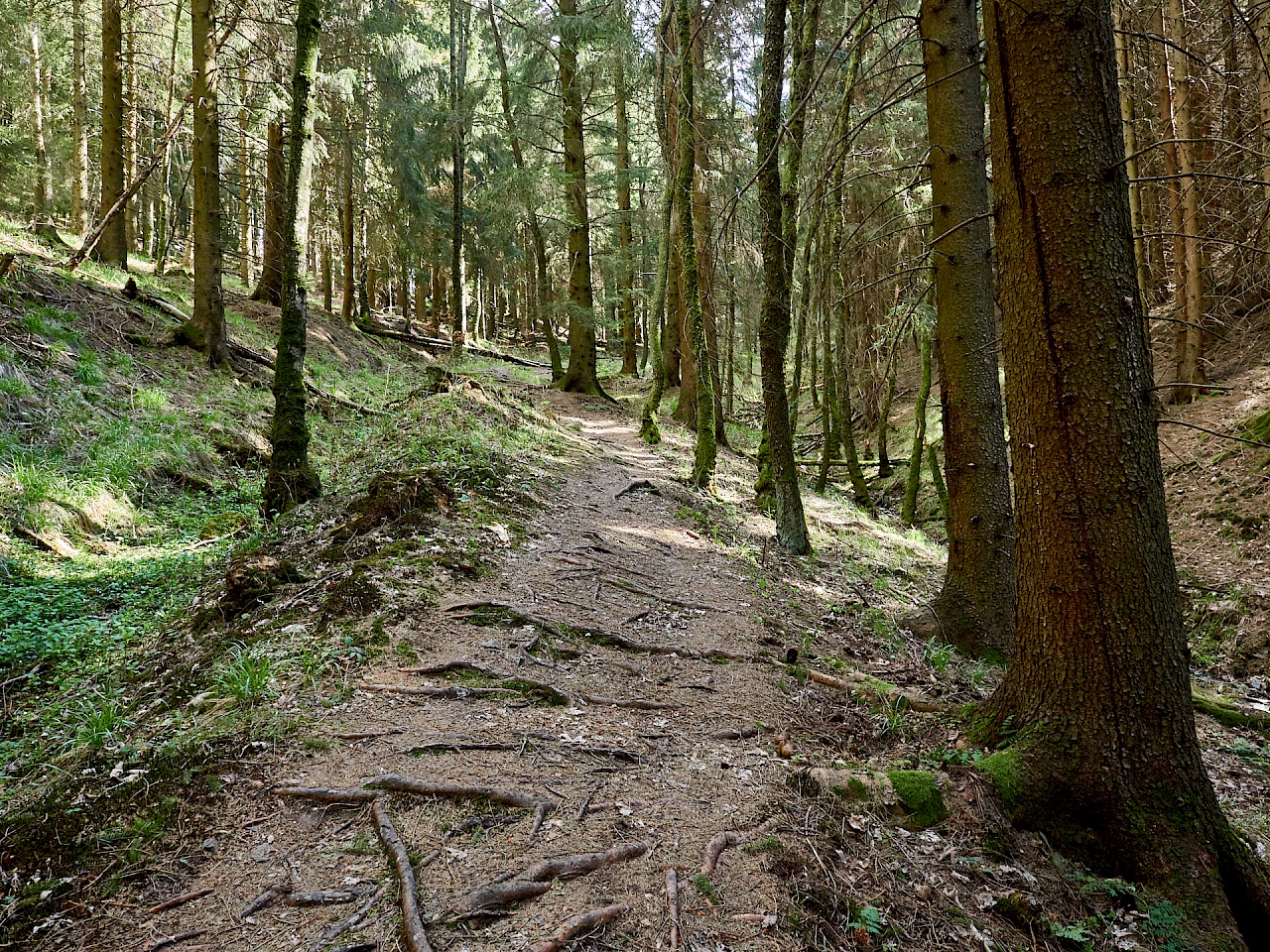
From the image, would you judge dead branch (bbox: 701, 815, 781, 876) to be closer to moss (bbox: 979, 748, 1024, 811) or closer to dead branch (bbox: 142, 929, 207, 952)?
moss (bbox: 979, 748, 1024, 811)

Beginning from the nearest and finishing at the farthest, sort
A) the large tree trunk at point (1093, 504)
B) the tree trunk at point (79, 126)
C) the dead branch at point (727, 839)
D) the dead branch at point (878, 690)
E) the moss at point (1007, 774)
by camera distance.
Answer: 1. the dead branch at point (727, 839)
2. the large tree trunk at point (1093, 504)
3. the moss at point (1007, 774)
4. the dead branch at point (878, 690)
5. the tree trunk at point (79, 126)

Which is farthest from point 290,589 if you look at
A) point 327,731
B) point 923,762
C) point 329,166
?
point 329,166

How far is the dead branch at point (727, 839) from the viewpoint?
110 inches

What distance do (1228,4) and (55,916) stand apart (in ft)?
21.0

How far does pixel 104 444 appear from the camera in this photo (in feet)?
28.6

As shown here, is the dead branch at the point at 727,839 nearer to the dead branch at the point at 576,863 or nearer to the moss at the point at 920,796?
the dead branch at the point at 576,863

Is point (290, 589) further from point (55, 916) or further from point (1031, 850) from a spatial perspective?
point (1031, 850)

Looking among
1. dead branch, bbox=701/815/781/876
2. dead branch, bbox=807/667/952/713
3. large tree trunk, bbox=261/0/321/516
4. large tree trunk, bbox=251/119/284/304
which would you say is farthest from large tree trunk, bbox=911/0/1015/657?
large tree trunk, bbox=251/119/284/304

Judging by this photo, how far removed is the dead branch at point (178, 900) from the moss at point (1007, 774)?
351 cm

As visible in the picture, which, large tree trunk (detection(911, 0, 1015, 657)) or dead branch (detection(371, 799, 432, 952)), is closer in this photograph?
dead branch (detection(371, 799, 432, 952))

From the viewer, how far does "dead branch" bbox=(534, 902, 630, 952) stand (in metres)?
2.39

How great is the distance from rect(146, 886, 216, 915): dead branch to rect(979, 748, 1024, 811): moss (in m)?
3.51

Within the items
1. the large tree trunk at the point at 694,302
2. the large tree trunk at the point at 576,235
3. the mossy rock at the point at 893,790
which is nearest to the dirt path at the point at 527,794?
the mossy rock at the point at 893,790

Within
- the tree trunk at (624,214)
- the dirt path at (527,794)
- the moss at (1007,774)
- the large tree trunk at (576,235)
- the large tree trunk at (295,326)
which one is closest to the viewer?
the dirt path at (527,794)
